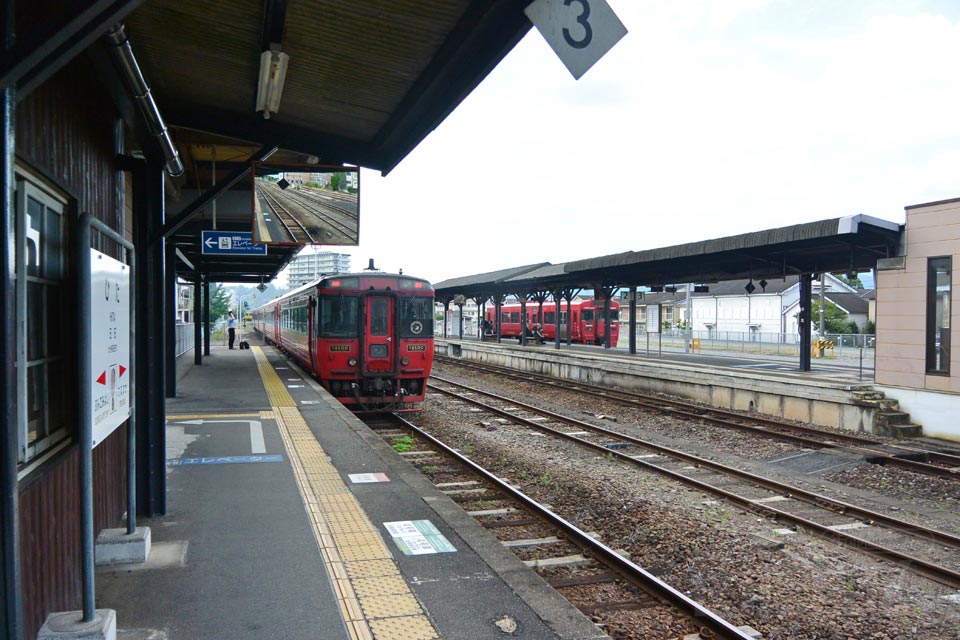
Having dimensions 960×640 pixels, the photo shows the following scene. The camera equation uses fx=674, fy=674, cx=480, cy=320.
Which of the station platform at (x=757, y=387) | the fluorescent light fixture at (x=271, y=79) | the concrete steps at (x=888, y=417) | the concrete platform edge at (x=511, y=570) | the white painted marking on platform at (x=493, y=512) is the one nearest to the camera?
the concrete platform edge at (x=511, y=570)

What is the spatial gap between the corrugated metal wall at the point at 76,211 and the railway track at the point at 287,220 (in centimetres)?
616

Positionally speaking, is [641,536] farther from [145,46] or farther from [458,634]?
[145,46]

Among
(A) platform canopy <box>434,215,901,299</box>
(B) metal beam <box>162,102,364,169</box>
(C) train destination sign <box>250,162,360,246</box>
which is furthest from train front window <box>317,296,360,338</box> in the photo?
(A) platform canopy <box>434,215,901,299</box>

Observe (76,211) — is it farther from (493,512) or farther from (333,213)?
(333,213)

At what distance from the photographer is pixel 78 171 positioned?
379 centimetres

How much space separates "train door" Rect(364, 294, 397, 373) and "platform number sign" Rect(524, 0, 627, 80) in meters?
8.98

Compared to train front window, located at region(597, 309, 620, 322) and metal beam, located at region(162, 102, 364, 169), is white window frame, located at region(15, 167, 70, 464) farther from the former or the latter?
train front window, located at region(597, 309, 620, 322)

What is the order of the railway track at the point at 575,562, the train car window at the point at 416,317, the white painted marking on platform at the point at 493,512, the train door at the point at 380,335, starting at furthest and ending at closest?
the train car window at the point at 416,317, the train door at the point at 380,335, the white painted marking on platform at the point at 493,512, the railway track at the point at 575,562

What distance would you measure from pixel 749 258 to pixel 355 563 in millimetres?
15124

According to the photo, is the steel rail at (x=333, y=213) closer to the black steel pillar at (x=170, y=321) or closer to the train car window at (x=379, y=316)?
the train car window at (x=379, y=316)

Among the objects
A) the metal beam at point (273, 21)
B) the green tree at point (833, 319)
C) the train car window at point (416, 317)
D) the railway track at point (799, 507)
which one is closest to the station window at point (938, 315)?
the railway track at point (799, 507)

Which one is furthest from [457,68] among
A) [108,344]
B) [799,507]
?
[799,507]

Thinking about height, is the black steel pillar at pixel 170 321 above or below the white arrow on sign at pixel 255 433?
above

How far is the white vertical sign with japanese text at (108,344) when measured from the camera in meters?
3.05
